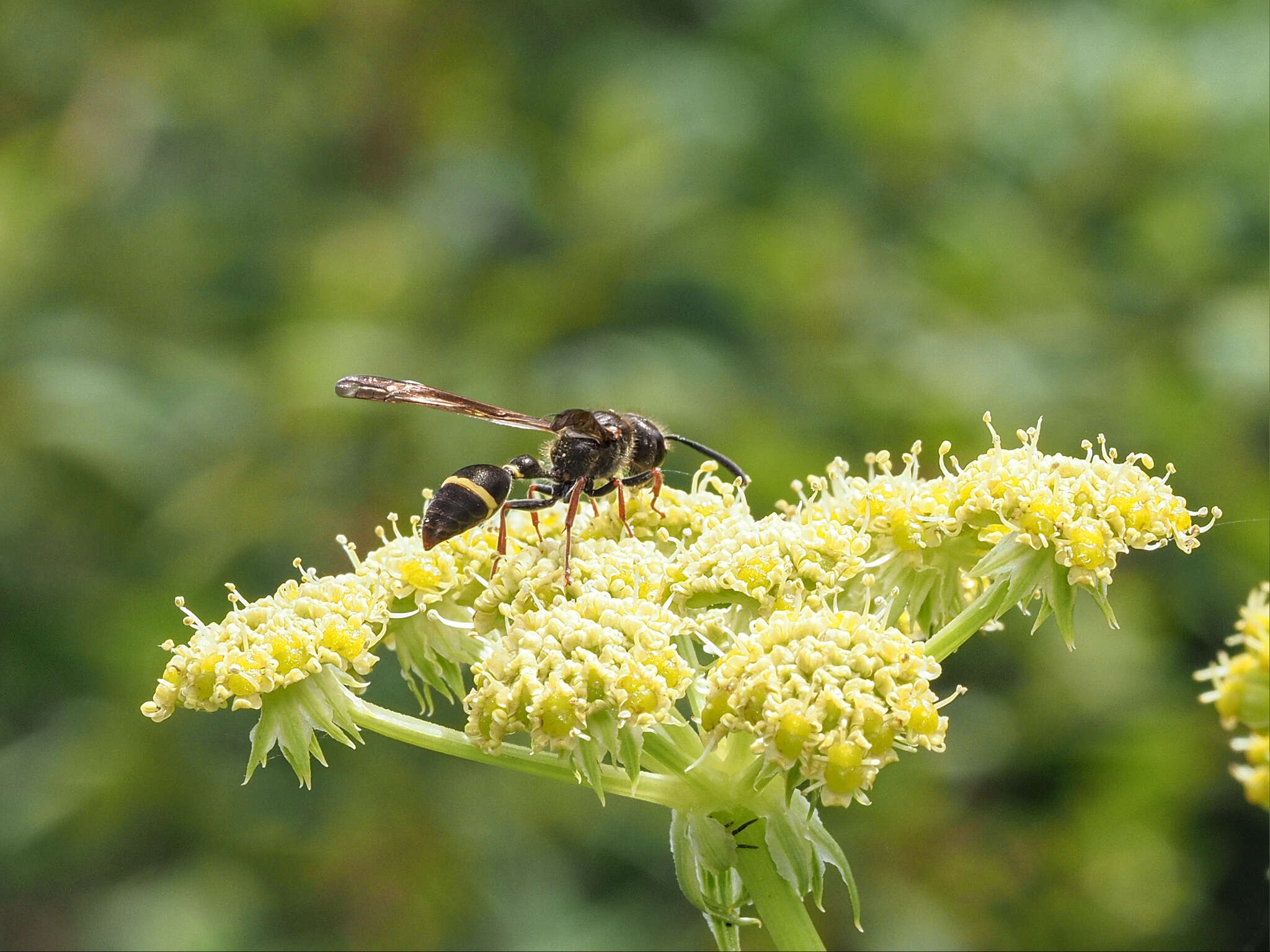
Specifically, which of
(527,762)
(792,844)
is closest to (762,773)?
(792,844)

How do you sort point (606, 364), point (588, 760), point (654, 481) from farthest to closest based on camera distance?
point (606, 364), point (654, 481), point (588, 760)

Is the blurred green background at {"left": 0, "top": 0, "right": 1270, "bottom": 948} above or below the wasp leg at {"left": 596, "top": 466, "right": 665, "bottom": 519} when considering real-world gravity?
above

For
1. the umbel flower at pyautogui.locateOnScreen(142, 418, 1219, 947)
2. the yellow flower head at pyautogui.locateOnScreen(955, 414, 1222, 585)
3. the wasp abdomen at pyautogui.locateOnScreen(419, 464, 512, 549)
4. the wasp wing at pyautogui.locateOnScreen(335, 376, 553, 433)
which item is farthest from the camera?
the wasp wing at pyautogui.locateOnScreen(335, 376, 553, 433)

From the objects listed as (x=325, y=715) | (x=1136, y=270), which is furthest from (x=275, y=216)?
(x=325, y=715)

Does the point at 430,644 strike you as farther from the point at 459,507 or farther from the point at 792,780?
the point at 792,780

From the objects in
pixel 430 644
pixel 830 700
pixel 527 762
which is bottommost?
pixel 527 762

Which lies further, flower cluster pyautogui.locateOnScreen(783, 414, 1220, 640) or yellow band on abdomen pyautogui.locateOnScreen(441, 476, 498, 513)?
yellow band on abdomen pyautogui.locateOnScreen(441, 476, 498, 513)

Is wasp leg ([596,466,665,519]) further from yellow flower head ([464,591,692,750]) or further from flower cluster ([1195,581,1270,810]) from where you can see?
flower cluster ([1195,581,1270,810])

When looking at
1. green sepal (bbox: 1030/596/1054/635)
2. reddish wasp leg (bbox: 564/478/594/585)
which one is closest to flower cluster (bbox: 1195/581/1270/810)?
green sepal (bbox: 1030/596/1054/635)
